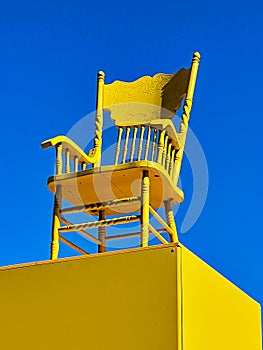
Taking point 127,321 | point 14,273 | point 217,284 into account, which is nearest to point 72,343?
point 127,321

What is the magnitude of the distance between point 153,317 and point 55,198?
1153mm

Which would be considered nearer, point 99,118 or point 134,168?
point 134,168

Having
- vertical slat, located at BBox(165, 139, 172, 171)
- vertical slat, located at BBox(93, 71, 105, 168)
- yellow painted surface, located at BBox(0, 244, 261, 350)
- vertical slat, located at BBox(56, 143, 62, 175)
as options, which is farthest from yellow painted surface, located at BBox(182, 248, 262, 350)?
vertical slat, located at BBox(93, 71, 105, 168)

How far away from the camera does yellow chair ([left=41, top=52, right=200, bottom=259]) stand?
9.12ft

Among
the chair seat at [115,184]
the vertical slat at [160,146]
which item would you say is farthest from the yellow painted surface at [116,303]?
the vertical slat at [160,146]

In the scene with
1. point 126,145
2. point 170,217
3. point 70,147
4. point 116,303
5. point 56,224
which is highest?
point 126,145

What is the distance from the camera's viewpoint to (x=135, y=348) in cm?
180

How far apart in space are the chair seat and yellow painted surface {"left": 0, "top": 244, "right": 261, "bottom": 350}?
0.78m

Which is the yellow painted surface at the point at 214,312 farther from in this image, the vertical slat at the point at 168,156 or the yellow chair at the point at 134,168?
the vertical slat at the point at 168,156

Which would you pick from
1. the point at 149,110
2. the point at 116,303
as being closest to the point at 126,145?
the point at 149,110

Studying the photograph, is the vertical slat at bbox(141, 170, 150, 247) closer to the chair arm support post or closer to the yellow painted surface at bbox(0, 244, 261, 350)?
the chair arm support post

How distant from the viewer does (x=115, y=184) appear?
9.30 ft

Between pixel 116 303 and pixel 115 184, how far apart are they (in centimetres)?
102

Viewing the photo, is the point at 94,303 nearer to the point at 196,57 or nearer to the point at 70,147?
the point at 70,147
